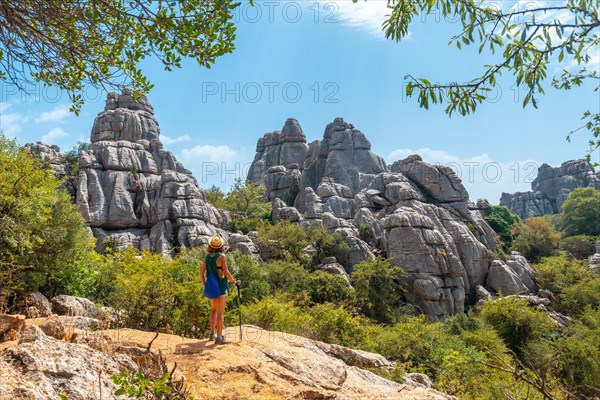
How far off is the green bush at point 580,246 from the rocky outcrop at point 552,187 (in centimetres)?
3137

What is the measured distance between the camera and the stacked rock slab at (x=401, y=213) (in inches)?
1223

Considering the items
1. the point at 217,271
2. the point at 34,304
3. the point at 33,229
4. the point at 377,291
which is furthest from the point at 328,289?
the point at 217,271

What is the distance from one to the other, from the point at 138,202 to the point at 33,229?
24.6 m

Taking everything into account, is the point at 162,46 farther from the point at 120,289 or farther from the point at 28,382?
the point at 120,289

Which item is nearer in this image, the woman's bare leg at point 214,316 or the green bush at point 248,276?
the woman's bare leg at point 214,316

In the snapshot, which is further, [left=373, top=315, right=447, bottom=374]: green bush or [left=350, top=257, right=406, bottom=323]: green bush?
[left=350, top=257, right=406, bottom=323]: green bush

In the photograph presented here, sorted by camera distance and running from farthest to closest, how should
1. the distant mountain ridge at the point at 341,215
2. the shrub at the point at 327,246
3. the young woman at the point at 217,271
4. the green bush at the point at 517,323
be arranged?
the shrub at the point at 327,246 → the distant mountain ridge at the point at 341,215 → the green bush at the point at 517,323 → the young woman at the point at 217,271

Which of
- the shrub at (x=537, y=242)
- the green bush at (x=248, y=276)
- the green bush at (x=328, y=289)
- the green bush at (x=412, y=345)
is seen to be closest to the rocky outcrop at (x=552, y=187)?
the shrub at (x=537, y=242)

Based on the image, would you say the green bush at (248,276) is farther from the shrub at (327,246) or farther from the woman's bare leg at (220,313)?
the woman's bare leg at (220,313)

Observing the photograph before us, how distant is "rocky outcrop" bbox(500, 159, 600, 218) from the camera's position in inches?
2731

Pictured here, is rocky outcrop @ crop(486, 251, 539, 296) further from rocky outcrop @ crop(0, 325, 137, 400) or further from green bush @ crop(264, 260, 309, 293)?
rocky outcrop @ crop(0, 325, 137, 400)

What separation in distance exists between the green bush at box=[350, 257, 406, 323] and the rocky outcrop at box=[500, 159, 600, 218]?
179 feet

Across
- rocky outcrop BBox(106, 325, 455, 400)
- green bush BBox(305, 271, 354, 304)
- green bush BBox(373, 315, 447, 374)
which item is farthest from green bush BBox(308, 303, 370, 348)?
green bush BBox(305, 271, 354, 304)

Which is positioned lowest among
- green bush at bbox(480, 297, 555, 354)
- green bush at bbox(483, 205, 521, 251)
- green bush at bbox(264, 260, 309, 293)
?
green bush at bbox(480, 297, 555, 354)
